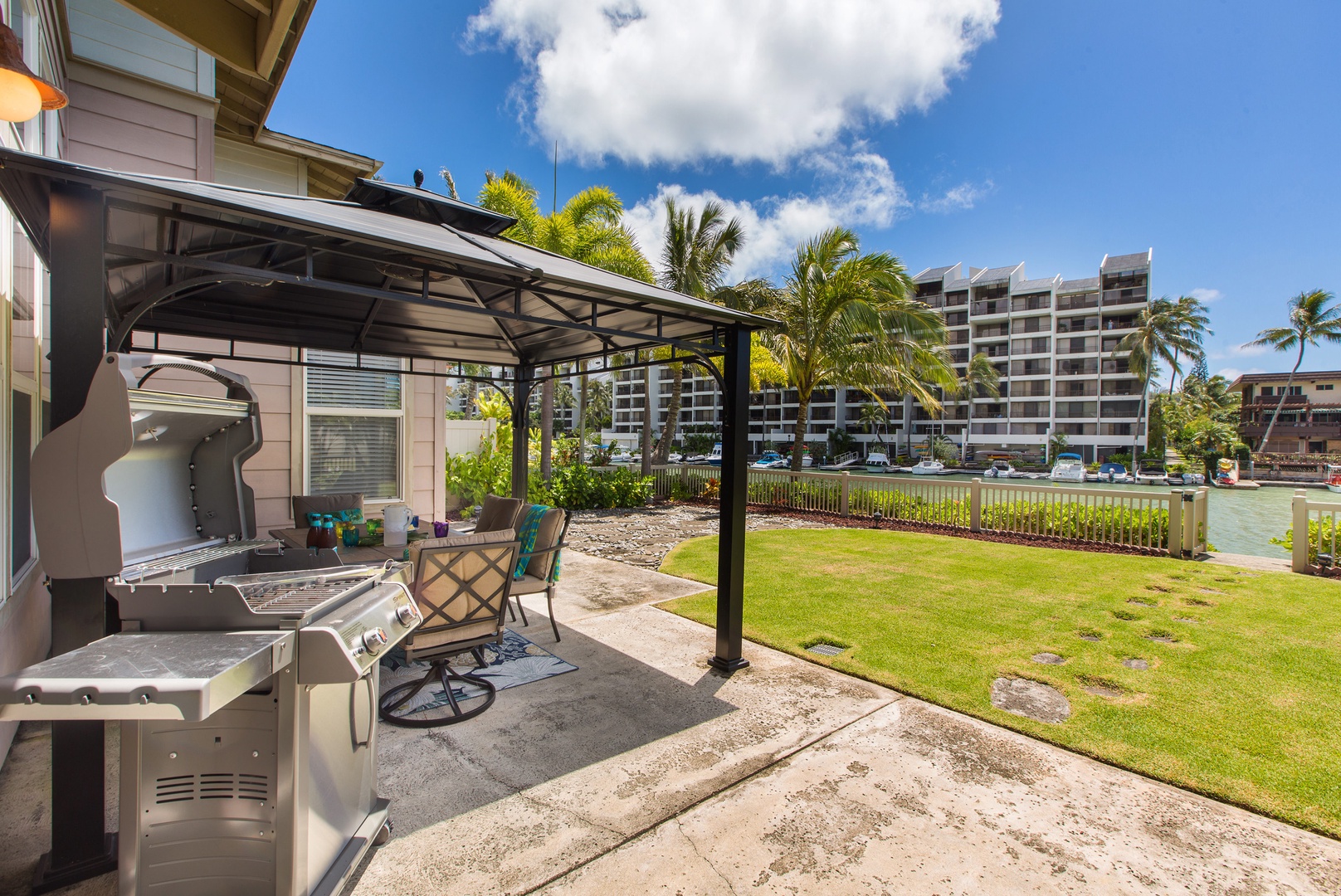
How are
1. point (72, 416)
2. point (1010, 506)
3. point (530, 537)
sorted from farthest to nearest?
point (1010, 506)
point (530, 537)
point (72, 416)

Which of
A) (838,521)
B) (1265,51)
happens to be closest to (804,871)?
(838,521)

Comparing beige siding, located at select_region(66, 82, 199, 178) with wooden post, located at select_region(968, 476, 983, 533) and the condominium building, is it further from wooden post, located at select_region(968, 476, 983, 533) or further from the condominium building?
the condominium building

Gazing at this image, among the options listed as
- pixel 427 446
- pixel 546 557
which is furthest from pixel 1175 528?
pixel 427 446

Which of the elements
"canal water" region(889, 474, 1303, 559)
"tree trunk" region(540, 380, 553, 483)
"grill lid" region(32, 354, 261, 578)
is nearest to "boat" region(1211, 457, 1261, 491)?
"canal water" region(889, 474, 1303, 559)

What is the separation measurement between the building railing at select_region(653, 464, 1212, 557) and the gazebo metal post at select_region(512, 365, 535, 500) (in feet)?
15.9

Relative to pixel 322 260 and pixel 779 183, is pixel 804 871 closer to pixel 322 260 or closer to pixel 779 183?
pixel 322 260

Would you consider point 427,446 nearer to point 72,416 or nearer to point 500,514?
point 500,514

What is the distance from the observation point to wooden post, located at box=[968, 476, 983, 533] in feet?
35.6

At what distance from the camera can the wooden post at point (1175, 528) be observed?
345 inches

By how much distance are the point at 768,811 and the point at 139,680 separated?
7.94 feet

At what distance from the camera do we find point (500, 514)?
568 centimetres

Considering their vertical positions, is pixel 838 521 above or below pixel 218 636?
below

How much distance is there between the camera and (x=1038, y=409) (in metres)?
49.6

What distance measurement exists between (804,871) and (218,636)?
225 cm
